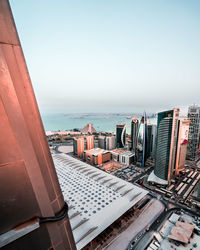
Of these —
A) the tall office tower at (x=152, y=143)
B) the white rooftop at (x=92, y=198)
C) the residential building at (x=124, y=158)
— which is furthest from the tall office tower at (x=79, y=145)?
the tall office tower at (x=152, y=143)

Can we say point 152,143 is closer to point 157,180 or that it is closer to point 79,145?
point 157,180

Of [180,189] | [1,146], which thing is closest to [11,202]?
[1,146]

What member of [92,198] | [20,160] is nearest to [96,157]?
[92,198]

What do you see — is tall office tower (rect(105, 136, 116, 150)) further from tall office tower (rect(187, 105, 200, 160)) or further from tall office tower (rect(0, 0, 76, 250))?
tall office tower (rect(0, 0, 76, 250))

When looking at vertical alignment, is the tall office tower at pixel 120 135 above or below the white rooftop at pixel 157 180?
above

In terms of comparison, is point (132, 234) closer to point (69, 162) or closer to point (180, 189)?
point (180, 189)

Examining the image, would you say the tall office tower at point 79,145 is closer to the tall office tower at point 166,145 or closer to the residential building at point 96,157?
the residential building at point 96,157

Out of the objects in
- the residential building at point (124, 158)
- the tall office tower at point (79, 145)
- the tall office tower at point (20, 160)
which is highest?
the tall office tower at point (20, 160)
